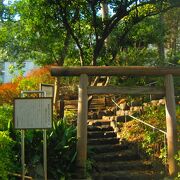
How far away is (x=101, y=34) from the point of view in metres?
13.7

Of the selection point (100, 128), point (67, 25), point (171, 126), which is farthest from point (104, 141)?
point (67, 25)

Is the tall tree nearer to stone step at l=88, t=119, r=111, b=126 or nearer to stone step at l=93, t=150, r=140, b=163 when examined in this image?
stone step at l=88, t=119, r=111, b=126

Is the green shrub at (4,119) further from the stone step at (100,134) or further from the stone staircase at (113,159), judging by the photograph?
the stone step at (100,134)

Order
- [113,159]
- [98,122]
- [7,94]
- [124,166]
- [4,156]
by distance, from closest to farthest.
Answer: [4,156], [124,166], [113,159], [98,122], [7,94]

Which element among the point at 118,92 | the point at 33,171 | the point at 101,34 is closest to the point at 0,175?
the point at 33,171

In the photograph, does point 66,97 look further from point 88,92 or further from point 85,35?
point 88,92

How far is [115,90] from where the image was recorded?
9.19m

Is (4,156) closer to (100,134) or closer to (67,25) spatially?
(100,134)

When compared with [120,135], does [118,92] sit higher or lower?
higher

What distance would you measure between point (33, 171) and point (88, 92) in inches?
80.7

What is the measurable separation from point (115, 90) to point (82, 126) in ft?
3.49

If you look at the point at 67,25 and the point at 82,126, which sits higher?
the point at 67,25

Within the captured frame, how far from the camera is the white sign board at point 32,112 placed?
770 cm

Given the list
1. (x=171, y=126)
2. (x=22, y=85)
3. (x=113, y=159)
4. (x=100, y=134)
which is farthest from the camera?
(x=22, y=85)
